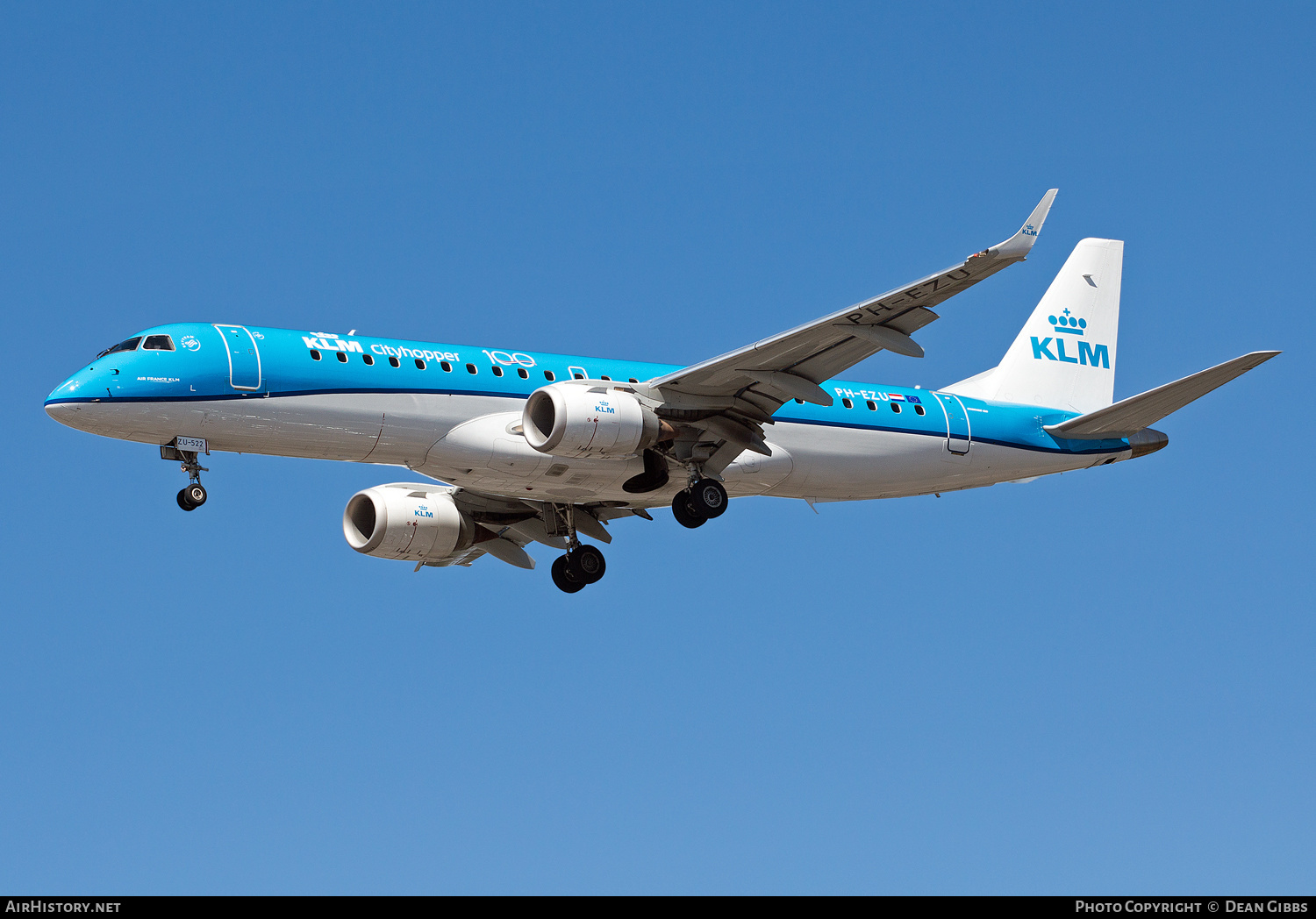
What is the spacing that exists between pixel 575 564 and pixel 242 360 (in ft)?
32.3

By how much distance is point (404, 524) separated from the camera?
36.5 metres

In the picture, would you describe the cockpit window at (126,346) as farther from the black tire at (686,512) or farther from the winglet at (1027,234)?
the winglet at (1027,234)

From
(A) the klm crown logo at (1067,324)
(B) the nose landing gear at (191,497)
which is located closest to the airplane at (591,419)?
(B) the nose landing gear at (191,497)

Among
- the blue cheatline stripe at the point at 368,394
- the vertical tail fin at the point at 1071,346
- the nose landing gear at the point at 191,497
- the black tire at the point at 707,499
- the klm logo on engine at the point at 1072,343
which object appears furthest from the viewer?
the klm logo on engine at the point at 1072,343

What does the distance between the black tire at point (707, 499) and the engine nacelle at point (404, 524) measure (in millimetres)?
6620

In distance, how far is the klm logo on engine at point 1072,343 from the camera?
40219 mm

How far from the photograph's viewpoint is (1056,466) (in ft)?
125

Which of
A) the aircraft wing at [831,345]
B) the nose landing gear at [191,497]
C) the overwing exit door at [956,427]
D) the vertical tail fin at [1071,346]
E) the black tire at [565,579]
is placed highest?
the vertical tail fin at [1071,346]

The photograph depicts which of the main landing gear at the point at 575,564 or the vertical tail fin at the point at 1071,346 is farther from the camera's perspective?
the vertical tail fin at the point at 1071,346

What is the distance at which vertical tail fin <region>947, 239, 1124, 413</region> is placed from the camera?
39.1 m

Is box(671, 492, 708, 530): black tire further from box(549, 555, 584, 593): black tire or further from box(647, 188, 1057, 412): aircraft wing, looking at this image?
box(549, 555, 584, 593): black tire

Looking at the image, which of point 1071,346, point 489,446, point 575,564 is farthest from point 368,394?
point 1071,346

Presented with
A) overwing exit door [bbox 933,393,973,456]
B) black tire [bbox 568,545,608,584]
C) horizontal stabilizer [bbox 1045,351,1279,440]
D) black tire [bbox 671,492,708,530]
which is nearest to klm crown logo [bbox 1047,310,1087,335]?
horizontal stabilizer [bbox 1045,351,1279,440]
